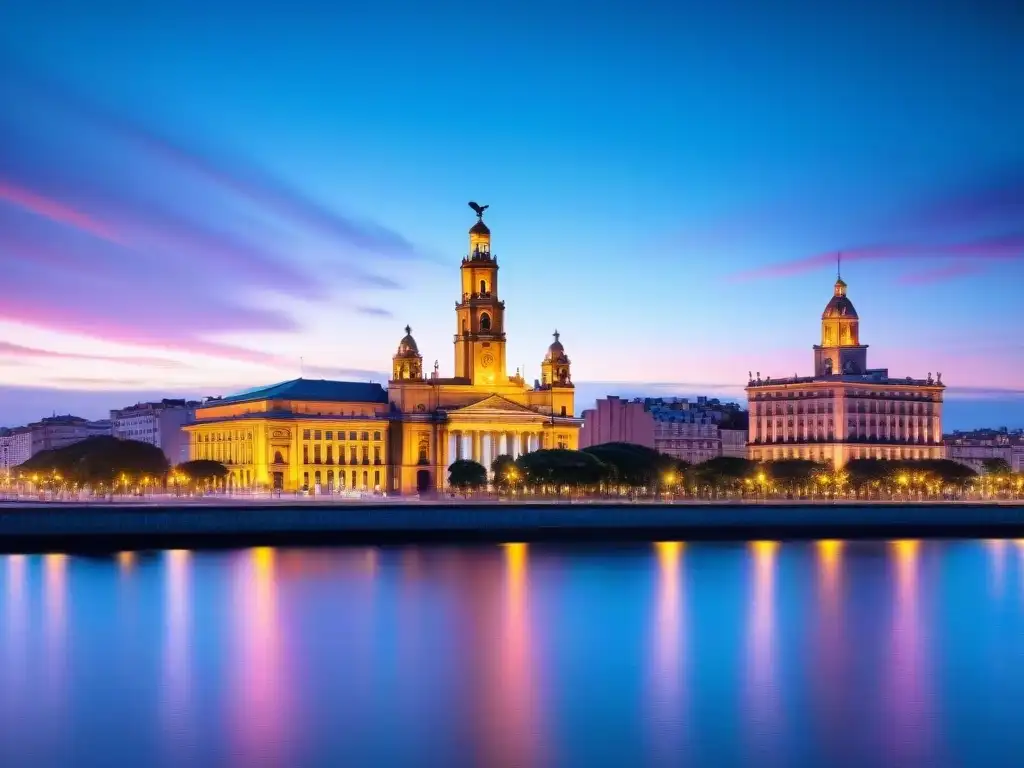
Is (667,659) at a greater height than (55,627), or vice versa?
(55,627)

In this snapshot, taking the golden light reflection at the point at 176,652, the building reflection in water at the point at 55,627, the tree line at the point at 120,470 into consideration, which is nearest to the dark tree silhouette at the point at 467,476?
the tree line at the point at 120,470

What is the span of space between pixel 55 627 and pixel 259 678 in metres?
13.8

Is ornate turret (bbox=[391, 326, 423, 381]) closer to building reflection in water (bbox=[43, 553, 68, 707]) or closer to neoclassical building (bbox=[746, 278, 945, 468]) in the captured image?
neoclassical building (bbox=[746, 278, 945, 468])

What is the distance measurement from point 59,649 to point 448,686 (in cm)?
1451

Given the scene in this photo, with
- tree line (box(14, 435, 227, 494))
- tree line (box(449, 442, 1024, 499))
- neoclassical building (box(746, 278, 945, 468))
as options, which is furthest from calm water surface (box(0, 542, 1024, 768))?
neoclassical building (box(746, 278, 945, 468))

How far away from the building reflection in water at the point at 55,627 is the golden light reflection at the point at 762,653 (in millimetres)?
18142

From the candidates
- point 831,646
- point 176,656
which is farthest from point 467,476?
point 176,656

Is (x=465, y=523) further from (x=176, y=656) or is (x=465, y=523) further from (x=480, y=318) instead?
(x=480, y=318)

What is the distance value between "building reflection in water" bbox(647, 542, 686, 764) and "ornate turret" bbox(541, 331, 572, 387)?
89404 mm

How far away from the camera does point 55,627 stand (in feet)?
191

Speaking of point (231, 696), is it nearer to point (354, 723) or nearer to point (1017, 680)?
point (354, 723)

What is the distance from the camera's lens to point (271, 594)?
2724 inches

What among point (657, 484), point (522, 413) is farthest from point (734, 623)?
point (522, 413)

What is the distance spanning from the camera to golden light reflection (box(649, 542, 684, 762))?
3995 cm
